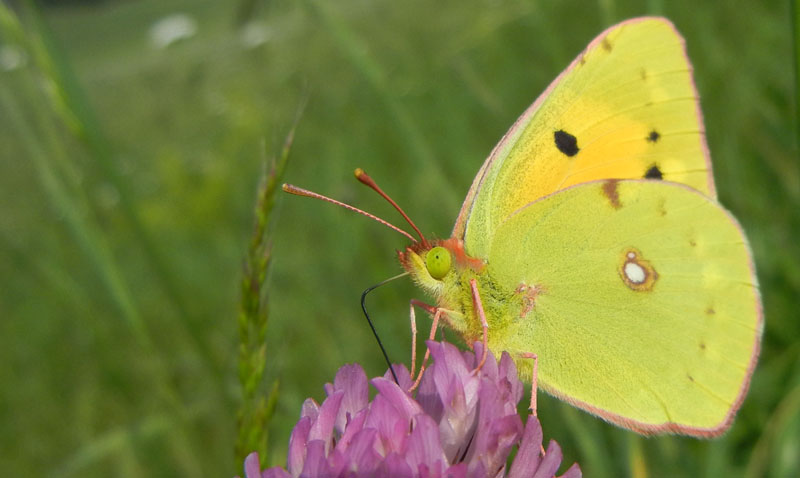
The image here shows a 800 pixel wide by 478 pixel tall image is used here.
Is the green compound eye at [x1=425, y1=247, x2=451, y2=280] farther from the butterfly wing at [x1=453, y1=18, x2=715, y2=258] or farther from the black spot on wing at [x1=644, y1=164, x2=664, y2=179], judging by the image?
the black spot on wing at [x1=644, y1=164, x2=664, y2=179]

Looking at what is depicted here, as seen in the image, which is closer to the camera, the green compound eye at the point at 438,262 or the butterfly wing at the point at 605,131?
the green compound eye at the point at 438,262

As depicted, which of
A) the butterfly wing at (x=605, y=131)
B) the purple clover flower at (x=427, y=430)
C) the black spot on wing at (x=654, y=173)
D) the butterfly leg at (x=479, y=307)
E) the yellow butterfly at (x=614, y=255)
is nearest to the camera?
the purple clover flower at (x=427, y=430)

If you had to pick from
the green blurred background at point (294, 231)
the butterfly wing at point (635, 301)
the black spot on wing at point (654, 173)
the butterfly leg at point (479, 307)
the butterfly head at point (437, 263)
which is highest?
the butterfly head at point (437, 263)

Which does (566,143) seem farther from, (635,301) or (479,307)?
(479,307)

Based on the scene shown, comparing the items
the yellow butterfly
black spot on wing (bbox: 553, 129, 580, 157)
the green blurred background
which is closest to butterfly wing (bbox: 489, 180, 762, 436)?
the yellow butterfly

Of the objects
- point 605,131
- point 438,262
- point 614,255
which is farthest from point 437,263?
point 605,131

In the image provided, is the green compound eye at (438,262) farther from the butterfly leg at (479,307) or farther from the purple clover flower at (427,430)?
the purple clover flower at (427,430)

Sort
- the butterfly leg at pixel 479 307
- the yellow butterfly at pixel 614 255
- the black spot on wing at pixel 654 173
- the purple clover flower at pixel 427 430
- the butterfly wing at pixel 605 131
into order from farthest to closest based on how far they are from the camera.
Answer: the black spot on wing at pixel 654 173 < the butterfly wing at pixel 605 131 < the yellow butterfly at pixel 614 255 < the butterfly leg at pixel 479 307 < the purple clover flower at pixel 427 430

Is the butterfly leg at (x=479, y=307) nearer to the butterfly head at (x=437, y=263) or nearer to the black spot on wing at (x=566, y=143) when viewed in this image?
the butterfly head at (x=437, y=263)

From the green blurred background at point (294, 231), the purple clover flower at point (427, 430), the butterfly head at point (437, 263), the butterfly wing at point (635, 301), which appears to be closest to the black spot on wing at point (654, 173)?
the butterfly wing at point (635, 301)

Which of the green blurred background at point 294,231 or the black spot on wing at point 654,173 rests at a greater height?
the black spot on wing at point 654,173
